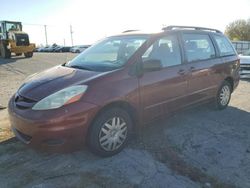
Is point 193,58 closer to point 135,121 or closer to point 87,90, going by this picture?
point 135,121

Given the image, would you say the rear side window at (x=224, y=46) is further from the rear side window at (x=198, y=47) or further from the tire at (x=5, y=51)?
the tire at (x=5, y=51)

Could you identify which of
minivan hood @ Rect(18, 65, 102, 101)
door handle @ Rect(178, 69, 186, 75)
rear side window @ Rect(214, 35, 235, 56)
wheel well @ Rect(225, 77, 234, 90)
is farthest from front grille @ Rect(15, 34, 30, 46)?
door handle @ Rect(178, 69, 186, 75)

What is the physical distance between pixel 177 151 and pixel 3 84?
7.73 meters

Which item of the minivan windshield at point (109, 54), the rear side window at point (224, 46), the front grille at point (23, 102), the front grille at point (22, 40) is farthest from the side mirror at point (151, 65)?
the front grille at point (22, 40)

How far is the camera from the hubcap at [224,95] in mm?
6070

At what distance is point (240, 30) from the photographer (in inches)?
1916

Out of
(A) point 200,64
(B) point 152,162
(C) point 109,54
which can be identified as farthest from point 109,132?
(A) point 200,64

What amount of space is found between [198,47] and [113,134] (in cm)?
259

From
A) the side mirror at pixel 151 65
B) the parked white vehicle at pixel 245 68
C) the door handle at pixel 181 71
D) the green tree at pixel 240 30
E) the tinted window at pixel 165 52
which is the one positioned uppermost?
the green tree at pixel 240 30

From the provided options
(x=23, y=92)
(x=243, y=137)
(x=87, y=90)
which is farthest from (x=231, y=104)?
(x=23, y=92)

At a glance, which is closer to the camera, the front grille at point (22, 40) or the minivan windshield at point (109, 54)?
the minivan windshield at point (109, 54)

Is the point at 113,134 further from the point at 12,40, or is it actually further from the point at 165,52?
the point at 12,40

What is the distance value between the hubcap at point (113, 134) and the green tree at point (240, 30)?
48.9 metres

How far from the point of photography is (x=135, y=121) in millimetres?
4098
